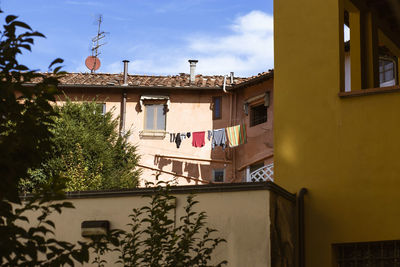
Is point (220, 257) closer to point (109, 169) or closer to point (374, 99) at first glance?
point (374, 99)

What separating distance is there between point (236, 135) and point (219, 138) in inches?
32.5

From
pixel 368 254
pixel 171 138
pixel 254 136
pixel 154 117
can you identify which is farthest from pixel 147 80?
pixel 368 254

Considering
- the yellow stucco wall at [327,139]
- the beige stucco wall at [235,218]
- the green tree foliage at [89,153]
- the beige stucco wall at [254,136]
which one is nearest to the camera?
the beige stucco wall at [235,218]

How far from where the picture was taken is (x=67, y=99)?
3069 cm

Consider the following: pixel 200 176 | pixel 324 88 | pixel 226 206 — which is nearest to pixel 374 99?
pixel 324 88

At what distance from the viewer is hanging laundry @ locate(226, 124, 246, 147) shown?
31.3m

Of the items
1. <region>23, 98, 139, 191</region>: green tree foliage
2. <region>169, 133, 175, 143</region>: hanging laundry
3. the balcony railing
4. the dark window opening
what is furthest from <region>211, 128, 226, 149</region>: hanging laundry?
the balcony railing

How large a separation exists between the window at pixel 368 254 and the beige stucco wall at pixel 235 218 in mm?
1275

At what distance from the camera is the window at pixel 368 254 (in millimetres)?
10016

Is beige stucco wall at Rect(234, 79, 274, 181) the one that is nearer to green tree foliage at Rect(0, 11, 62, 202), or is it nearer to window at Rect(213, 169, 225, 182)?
window at Rect(213, 169, 225, 182)

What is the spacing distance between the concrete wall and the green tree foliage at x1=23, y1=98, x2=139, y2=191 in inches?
611

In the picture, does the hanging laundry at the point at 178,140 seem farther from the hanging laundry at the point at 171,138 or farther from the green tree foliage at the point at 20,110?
the green tree foliage at the point at 20,110

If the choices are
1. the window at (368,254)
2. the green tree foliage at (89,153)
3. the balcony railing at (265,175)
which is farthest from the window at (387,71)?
the green tree foliage at (89,153)

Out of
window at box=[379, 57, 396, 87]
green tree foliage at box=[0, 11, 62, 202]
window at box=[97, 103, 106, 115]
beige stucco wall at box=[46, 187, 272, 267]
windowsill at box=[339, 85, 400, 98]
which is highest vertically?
window at box=[97, 103, 106, 115]
